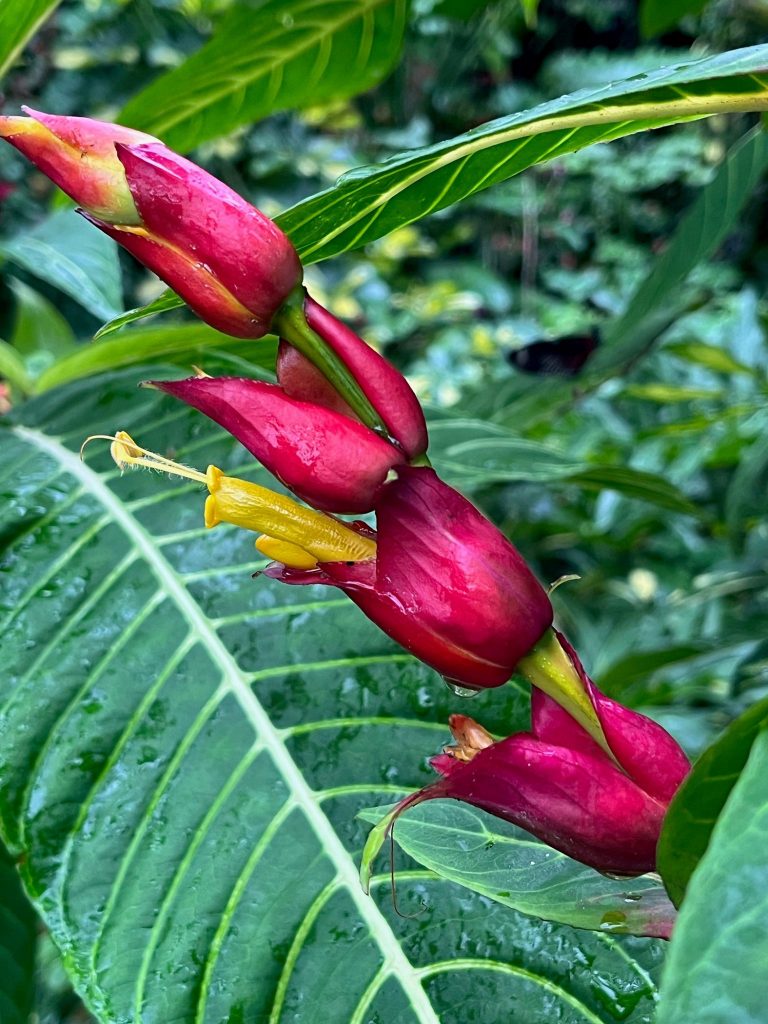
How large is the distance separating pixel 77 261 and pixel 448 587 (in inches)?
36.3

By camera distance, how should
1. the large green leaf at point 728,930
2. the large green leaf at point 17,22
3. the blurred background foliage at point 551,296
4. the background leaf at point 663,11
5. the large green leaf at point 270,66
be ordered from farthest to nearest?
the blurred background foliage at point 551,296, the background leaf at point 663,11, the large green leaf at point 270,66, the large green leaf at point 17,22, the large green leaf at point 728,930

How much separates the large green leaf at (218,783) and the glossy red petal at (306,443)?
0.18m

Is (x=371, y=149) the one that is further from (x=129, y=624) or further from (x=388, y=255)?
(x=129, y=624)

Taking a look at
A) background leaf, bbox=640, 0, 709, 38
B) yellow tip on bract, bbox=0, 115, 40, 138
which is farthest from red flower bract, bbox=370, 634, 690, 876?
background leaf, bbox=640, 0, 709, 38

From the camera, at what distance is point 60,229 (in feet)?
4.06

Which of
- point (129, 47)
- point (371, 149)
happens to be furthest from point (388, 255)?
point (129, 47)

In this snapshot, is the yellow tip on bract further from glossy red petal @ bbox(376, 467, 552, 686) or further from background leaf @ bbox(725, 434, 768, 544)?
background leaf @ bbox(725, 434, 768, 544)

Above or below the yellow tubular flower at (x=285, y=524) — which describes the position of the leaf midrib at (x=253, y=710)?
below

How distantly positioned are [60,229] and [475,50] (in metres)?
1.46

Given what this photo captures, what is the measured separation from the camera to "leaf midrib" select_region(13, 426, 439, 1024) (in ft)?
1.14

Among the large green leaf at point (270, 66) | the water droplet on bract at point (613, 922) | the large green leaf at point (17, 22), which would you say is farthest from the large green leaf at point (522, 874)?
the large green leaf at point (270, 66)

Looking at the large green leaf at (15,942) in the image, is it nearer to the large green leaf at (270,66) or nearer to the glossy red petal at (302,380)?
the glossy red petal at (302,380)

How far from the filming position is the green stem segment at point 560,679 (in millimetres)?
269

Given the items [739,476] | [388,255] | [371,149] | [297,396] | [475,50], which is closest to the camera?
[297,396]
